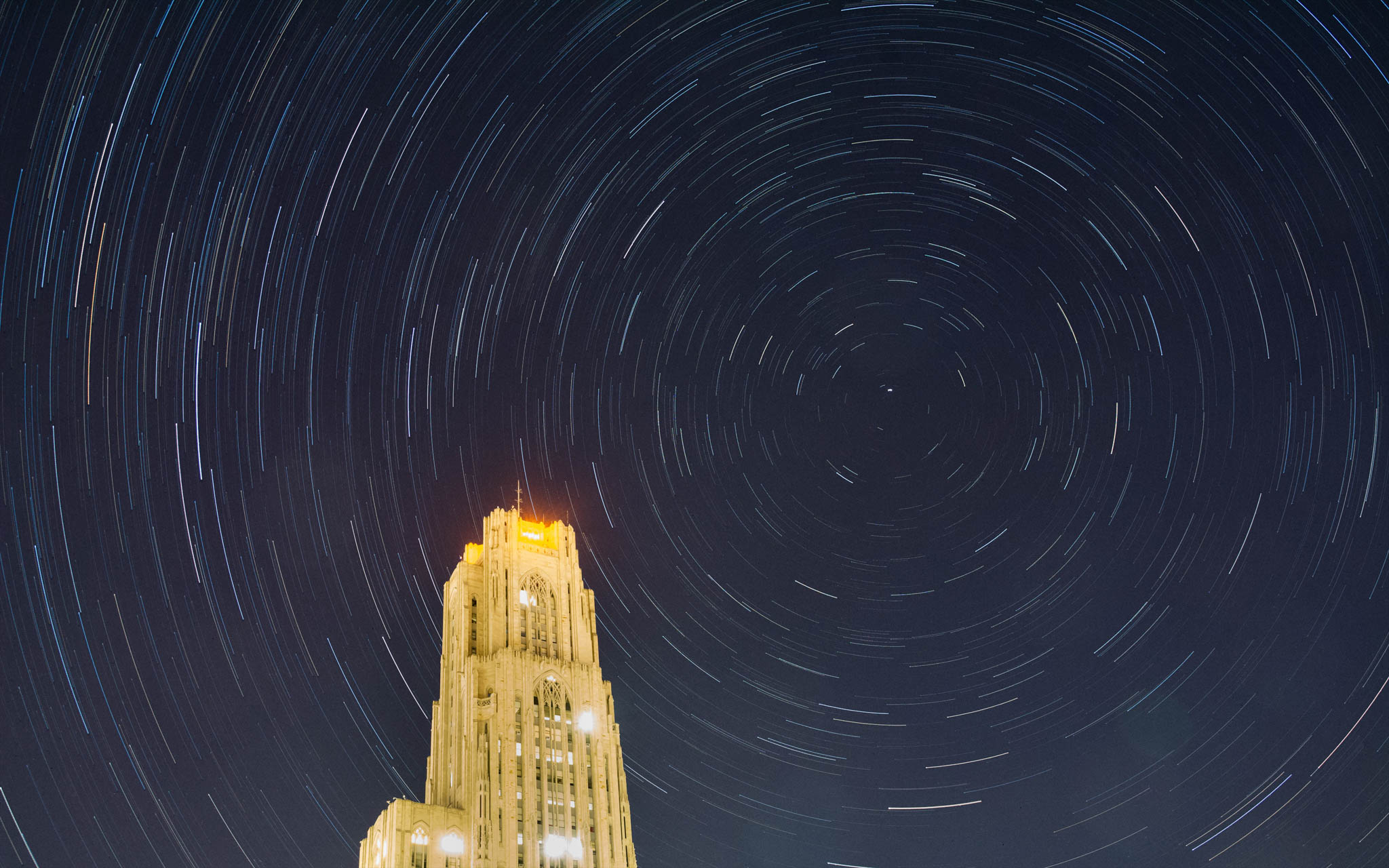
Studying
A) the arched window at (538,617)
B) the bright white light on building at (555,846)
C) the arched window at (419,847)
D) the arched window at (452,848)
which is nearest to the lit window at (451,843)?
the arched window at (452,848)

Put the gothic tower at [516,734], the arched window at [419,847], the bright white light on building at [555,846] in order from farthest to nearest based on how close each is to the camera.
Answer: the bright white light on building at [555,846] < the gothic tower at [516,734] < the arched window at [419,847]

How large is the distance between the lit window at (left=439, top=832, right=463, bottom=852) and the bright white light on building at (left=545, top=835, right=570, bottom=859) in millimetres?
6033

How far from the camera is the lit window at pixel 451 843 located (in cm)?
7906

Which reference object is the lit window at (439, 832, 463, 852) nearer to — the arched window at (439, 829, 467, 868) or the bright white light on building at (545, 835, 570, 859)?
the arched window at (439, 829, 467, 868)

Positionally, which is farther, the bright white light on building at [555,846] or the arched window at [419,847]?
the bright white light on building at [555,846]

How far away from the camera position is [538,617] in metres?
97.8

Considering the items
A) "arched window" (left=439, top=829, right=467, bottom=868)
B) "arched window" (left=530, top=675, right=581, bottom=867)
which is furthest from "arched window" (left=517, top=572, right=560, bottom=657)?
"arched window" (left=439, top=829, right=467, bottom=868)

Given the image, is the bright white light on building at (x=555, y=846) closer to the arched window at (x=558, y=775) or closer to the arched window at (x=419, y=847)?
the arched window at (x=558, y=775)

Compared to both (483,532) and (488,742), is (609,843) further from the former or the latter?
(483,532)

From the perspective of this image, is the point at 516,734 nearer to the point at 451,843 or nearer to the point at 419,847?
the point at 451,843

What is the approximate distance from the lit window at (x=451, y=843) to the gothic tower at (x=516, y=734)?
7 cm

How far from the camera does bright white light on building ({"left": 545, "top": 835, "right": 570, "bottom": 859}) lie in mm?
81812

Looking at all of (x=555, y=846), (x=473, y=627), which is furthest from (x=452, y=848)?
(x=473, y=627)

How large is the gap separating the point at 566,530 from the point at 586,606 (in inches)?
360
